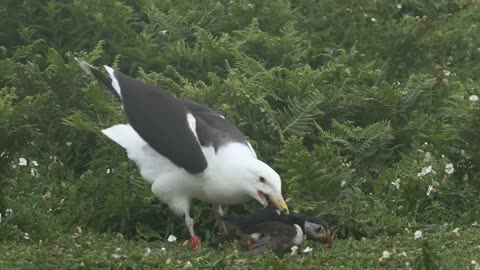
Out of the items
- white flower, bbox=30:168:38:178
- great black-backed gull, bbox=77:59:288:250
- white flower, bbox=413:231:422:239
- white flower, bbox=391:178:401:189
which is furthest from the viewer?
white flower, bbox=30:168:38:178

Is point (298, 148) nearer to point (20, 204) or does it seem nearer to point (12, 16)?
point (20, 204)

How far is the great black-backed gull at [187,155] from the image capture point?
8.74 metres

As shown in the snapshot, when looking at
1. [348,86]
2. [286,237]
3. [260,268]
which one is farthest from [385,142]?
[260,268]

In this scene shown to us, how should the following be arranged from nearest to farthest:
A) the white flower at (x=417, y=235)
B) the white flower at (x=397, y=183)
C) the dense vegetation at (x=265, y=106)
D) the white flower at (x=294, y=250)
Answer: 1. the white flower at (x=294, y=250)
2. the white flower at (x=417, y=235)
3. the dense vegetation at (x=265, y=106)
4. the white flower at (x=397, y=183)

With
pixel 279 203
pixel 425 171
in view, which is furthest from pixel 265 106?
pixel 279 203

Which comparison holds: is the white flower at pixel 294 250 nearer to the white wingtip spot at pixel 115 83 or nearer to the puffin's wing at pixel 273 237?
the puffin's wing at pixel 273 237

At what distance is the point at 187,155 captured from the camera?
876cm

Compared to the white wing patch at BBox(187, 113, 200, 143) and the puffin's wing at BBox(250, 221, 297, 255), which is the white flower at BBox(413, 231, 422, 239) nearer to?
the puffin's wing at BBox(250, 221, 297, 255)

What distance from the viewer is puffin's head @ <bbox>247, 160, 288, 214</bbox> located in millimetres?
8672

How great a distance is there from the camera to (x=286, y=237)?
28.5 ft

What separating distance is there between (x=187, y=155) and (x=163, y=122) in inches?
15.8

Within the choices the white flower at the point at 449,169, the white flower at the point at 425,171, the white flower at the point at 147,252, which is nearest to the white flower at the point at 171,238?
the white flower at the point at 147,252

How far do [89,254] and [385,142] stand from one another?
3.53m

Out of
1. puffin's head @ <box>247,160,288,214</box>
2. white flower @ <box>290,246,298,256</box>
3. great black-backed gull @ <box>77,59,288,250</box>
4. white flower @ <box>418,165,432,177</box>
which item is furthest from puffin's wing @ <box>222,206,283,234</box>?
white flower @ <box>418,165,432,177</box>
